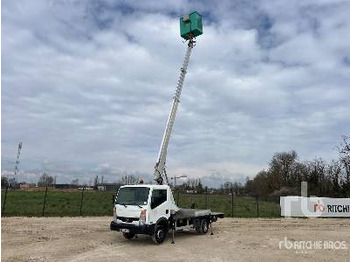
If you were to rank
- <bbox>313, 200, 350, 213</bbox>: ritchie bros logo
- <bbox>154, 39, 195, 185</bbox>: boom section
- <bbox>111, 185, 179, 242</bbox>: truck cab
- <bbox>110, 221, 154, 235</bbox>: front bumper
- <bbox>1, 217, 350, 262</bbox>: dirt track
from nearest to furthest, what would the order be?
<bbox>1, 217, 350, 262</bbox>: dirt track
<bbox>110, 221, 154, 235</bbox>: front bumper
<bbox>111, 185, 179, 242</bbox>: truck cab
<bbox>154, 39, 195, 185</bbox>: boom section
<bbox>313, 200, 350, 213</bbox>: ritchie bros logo

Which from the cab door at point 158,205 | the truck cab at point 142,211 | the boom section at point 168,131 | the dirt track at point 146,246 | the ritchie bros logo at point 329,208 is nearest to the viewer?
the dirt track at point 146,246

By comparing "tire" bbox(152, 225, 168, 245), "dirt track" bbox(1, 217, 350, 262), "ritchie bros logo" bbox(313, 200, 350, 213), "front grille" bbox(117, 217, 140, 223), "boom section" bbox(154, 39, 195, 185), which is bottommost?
"dirt track" bbox(1, 217, 350, 262)

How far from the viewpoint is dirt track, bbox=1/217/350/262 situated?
13.2 metres

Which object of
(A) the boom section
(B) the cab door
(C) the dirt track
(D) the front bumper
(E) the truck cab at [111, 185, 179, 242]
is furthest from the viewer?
(A) the boom section

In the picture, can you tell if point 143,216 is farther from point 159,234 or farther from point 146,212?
point 159,234

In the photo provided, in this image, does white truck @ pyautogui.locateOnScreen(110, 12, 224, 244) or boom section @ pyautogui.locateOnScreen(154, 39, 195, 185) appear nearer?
white truck @ pyautogui.locateOnScreen(110, 12, 224, 244)

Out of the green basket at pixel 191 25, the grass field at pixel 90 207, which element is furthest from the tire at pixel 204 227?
the green basket at pixel 191 25

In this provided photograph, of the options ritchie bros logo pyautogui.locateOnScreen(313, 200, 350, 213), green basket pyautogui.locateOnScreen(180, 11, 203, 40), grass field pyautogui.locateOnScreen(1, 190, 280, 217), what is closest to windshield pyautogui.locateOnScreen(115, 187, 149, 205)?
grass field pyautogui.locateOnScreen(1, 190, 280, 217)

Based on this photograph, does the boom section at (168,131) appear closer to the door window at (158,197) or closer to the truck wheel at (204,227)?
the door window at (158,197)

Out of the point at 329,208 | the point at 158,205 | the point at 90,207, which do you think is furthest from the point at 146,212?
the point at 329,208

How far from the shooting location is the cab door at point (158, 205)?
15.3m

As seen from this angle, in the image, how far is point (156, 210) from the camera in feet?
50.9

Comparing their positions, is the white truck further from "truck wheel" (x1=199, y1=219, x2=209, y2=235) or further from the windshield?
"truck wheel" (x1=199, y1=219, x2=209, y2=235)

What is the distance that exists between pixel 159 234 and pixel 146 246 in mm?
705
